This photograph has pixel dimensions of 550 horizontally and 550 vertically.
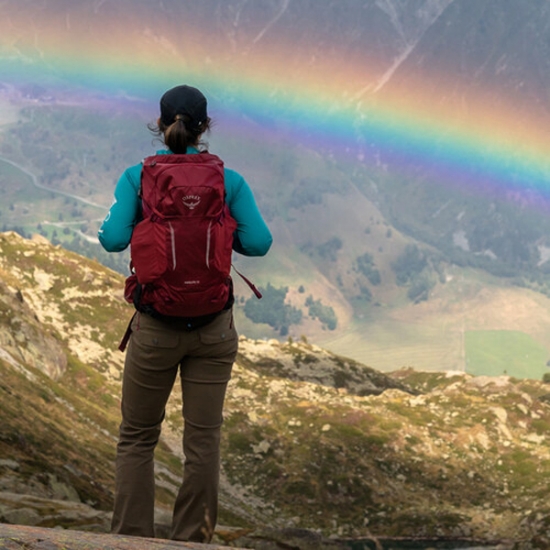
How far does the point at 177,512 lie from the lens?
9883 mm

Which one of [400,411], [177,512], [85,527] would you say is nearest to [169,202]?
[177,512]

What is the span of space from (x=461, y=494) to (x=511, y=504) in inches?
185

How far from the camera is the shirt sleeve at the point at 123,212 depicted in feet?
29.1

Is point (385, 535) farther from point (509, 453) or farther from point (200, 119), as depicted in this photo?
point (200, 119)

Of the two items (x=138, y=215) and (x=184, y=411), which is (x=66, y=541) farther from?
(x=138, y=215)

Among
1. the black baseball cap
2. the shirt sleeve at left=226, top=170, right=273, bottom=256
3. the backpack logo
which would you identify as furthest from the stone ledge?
the black baseball cap

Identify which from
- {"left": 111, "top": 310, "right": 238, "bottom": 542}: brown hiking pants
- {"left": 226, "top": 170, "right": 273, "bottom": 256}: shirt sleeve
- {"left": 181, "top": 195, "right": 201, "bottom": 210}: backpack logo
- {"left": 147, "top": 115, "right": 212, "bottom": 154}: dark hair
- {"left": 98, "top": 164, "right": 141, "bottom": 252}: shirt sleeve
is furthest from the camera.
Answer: {"left": 226, "top": 170, "right": 273, "bottom": 256}: shirt sleeve

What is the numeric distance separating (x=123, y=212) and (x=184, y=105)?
1.67m

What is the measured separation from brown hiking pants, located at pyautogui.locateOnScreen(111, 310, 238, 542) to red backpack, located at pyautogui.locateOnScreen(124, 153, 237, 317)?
0.47m

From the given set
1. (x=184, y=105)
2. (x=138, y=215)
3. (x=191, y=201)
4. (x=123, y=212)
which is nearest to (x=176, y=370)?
(x=138, y=215)

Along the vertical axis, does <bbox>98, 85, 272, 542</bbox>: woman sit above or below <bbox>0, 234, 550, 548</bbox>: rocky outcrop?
below

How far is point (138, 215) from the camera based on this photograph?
29.9ft

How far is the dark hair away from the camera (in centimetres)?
902

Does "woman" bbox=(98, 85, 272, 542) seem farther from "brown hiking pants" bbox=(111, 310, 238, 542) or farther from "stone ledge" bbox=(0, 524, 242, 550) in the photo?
"stone ledge" bbox=(0, 524, 242, 550)
